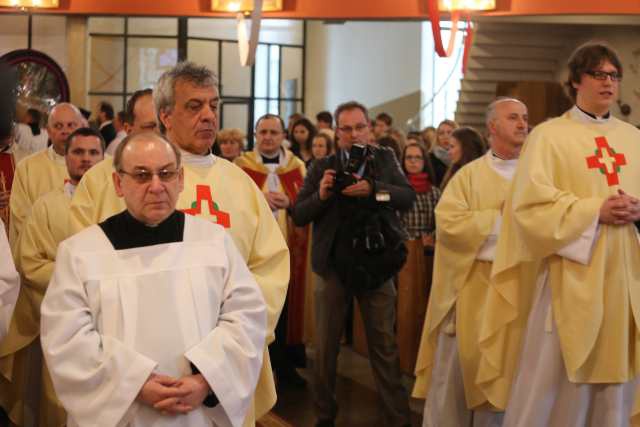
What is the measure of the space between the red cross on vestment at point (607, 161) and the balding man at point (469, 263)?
2.74ft

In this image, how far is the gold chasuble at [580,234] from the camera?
175 inches

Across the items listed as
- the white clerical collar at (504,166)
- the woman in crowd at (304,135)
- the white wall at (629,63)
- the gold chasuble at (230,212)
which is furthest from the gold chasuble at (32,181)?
the white wall at (629,63)

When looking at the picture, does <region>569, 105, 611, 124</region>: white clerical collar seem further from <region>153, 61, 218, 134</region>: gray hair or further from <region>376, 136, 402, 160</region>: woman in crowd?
<region>376, 136, 402, 160</region>: woman in crowd

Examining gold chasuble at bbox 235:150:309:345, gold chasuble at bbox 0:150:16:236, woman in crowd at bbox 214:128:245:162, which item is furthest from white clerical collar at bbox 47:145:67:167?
woman in crowd at bbox 214:128:245:162

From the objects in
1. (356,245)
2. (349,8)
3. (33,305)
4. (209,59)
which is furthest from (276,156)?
(209,59)

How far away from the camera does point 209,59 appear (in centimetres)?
1927

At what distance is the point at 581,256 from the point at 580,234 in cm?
10

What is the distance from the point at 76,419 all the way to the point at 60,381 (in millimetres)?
136

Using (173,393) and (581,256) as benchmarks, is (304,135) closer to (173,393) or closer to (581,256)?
(581,256)

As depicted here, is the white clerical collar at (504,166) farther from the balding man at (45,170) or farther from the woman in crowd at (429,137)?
the woman in crowd at (429,137)

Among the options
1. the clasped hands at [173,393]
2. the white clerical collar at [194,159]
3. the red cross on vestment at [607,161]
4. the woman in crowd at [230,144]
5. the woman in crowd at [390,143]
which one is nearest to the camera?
the clasped hands at [173,393]

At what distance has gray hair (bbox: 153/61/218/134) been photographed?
389cm

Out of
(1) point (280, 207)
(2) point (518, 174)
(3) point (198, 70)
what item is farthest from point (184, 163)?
(1) point (280, 207)

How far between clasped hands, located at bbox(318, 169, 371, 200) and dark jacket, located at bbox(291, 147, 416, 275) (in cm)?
6
